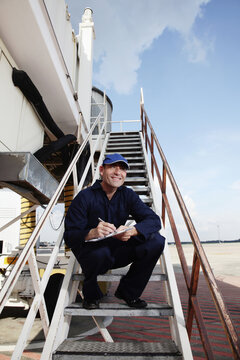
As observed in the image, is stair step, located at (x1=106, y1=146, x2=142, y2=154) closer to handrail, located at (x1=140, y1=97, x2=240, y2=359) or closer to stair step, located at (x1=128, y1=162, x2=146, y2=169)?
stair step, located at (x1=128, y1=162, x2=146, y2=169)

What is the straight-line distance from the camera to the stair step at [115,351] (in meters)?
1.69

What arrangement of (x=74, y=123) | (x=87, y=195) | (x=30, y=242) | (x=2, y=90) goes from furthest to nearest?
1. (x=74, y=123)
2. (x=2, y=90)
3. (x=87, y=195)
4. (x=30, y=242)

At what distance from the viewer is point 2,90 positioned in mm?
3057

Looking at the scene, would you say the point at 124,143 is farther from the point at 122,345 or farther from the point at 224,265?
the point at 224,265

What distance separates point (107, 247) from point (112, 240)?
0.46 ft

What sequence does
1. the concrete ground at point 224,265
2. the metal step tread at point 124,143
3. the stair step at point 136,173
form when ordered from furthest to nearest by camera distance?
the concrete ground at point 224,265 < the metal step tread at point 124,143 < the stair step at point 136,173

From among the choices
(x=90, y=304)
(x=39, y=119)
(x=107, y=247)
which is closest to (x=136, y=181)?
(x=39, y=119)

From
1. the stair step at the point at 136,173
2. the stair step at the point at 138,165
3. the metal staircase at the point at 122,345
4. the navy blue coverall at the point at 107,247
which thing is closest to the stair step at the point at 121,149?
the stair step at the point at 138,165

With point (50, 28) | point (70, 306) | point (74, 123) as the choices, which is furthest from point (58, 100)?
point (70, 306)

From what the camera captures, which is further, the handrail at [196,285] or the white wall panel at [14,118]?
the white wall panel at [14,118]

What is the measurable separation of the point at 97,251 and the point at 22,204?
543 centimetres

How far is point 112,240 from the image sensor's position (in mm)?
2273

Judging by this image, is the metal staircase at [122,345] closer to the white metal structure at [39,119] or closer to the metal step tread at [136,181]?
the white metal structure at [39,119]

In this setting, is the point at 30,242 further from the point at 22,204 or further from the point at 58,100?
the point at 22,204
